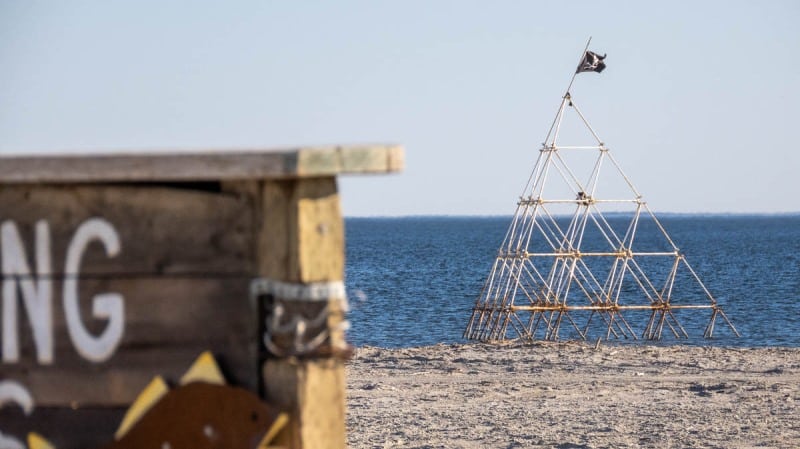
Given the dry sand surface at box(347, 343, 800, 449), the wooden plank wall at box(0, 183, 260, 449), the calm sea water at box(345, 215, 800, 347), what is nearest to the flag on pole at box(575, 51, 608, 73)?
the calm sea water at box(345, 215, 800, 347)

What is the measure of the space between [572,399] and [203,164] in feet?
35.8

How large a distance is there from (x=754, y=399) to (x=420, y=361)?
246 inches

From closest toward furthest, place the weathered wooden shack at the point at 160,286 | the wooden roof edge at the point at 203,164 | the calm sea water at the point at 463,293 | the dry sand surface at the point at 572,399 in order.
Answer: the wooden roof edge at the point at 203,164, the weathered wooden shack at the point at 160,286, the dry sand surface at the point at 572,399, the calm sea water at the point at 463,293

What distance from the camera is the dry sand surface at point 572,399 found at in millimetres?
10195

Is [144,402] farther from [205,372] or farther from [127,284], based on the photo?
[127,284]

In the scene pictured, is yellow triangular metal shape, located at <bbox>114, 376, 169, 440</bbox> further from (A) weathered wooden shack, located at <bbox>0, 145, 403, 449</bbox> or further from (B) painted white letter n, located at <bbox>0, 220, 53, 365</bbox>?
(B) painted white letter n, located at <bbox>0, 220, 53, 365</bbox>

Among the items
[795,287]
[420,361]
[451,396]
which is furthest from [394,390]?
[795,287]

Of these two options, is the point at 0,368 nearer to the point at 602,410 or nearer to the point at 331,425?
the point at 331,425

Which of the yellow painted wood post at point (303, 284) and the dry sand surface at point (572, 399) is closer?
the yellow painted wood post at point (303, 284)

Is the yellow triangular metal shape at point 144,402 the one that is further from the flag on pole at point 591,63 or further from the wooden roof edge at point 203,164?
the flag on pole at point 591,63

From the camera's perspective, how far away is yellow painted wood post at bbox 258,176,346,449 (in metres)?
2.78

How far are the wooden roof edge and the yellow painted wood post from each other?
0.08 m

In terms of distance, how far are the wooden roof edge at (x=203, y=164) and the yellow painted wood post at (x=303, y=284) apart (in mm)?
84

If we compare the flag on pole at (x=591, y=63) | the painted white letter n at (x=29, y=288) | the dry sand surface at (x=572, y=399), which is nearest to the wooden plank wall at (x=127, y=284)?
the painted white letter n at (x=29, y=288)
